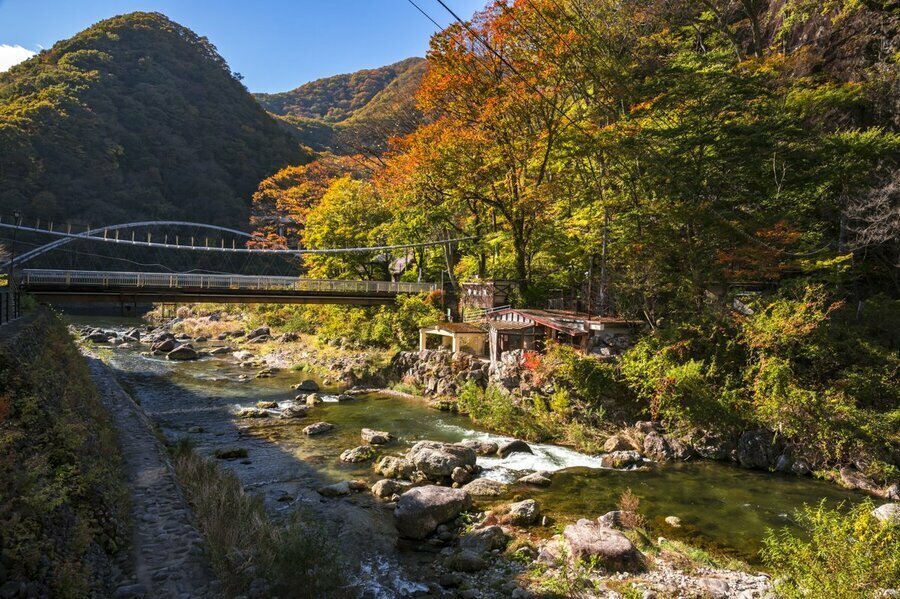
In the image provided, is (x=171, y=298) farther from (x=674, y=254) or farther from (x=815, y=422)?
(x=815, y=422)

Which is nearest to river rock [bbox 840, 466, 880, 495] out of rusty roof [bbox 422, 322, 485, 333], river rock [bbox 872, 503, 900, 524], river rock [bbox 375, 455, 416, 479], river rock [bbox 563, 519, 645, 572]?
river rock [bbox 872, 503, 900, 524]

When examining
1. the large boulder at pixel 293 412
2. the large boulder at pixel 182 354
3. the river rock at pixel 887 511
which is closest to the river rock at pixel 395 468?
the large boulder at pixel 293 412

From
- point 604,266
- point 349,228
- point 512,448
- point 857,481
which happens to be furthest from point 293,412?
point 349,228

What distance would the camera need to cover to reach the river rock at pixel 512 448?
1462cm

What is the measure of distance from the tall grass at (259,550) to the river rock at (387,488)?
2.10 meters

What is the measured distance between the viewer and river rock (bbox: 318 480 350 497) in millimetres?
11688

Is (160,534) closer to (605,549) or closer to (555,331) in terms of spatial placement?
(605,549)

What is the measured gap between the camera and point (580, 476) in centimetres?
1301

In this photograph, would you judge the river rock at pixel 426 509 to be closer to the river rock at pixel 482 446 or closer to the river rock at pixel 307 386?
the river rock at pixel 482 446

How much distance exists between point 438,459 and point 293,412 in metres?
8.53

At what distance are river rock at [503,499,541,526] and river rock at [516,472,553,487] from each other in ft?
5.50

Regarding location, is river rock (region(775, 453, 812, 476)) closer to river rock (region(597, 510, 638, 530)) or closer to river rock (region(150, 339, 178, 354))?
river rock (region(597, 510, 638, 530))

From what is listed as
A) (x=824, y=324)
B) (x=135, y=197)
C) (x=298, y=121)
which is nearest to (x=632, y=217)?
(x=824, y=324)

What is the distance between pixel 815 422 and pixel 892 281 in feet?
35.1
